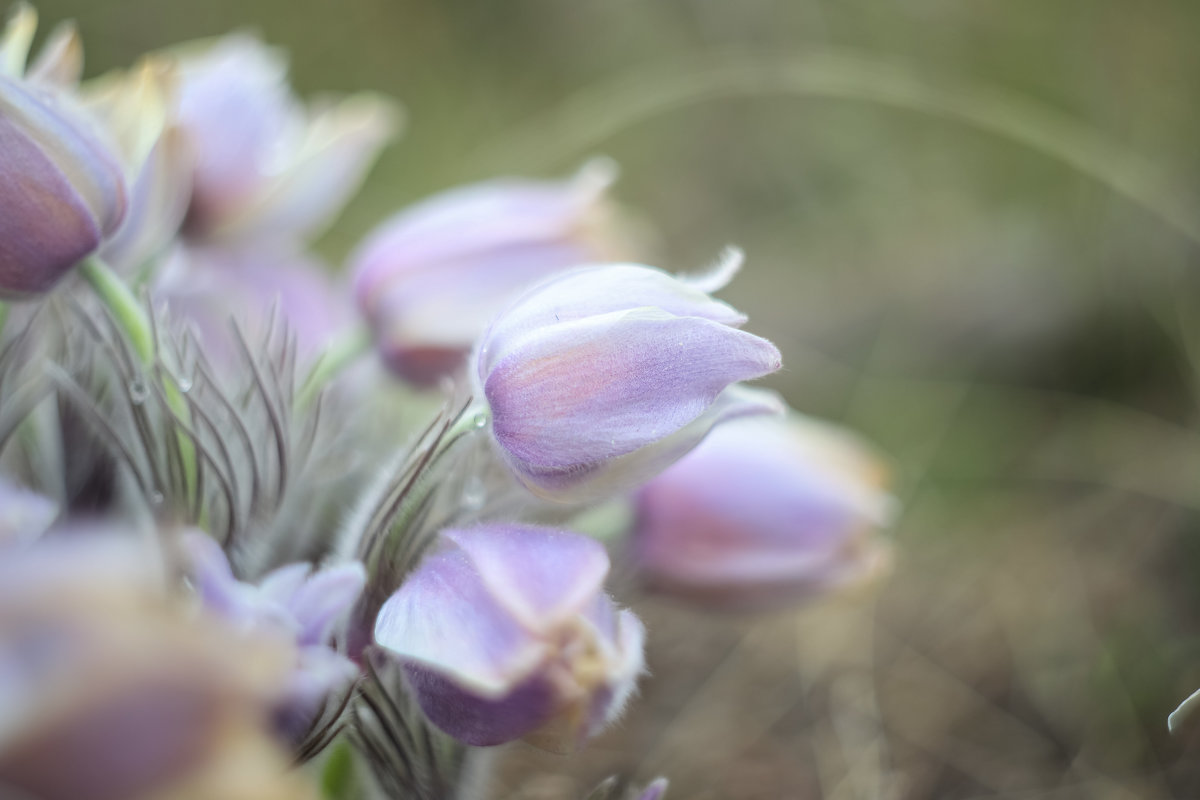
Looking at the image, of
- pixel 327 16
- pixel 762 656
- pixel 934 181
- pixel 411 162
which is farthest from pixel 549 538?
pixel 327 16

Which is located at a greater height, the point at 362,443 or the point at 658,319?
the point at 658,319

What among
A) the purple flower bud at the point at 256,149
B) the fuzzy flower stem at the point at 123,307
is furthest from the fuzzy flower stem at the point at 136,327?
the purple flower bud at the point at 256,149

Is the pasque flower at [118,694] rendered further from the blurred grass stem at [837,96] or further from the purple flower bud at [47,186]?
the blurred grass stem at [837,96]

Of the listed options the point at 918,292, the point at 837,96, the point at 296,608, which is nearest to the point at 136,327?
the point at 296,608

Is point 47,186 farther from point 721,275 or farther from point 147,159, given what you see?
point 721,275

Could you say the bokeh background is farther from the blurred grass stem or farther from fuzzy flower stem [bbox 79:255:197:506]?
fuzzy flower stem [bbox 79:255:197:506]

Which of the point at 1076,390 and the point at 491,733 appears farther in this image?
the point at 1076,390

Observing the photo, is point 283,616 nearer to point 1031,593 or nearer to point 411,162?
point 1031,593
